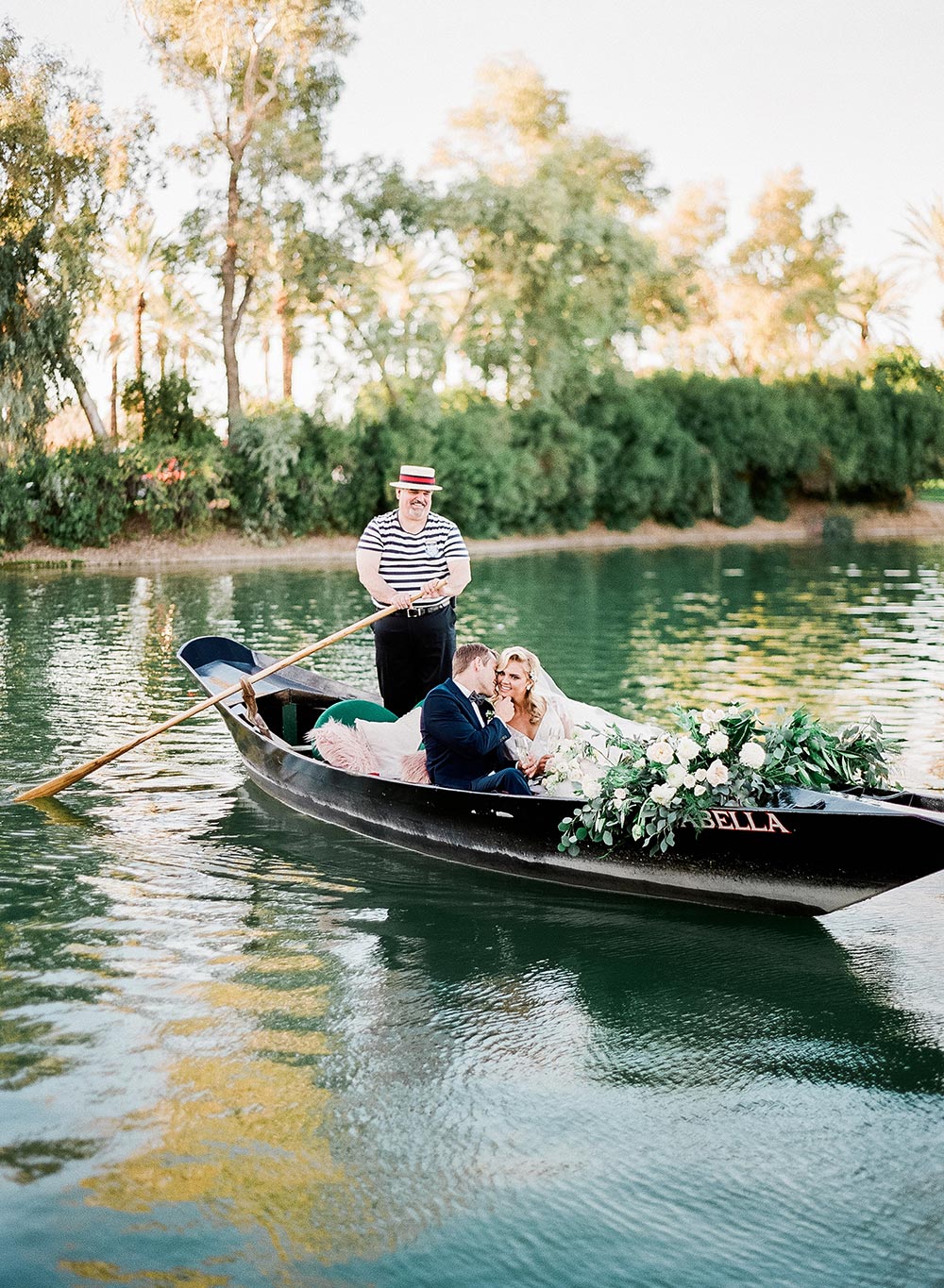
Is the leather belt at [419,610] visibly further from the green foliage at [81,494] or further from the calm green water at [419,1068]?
the green foliage at [81,494]

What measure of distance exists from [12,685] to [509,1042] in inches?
303

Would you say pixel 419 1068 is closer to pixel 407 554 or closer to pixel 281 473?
pixel 407 554

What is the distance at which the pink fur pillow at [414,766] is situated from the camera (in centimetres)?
672

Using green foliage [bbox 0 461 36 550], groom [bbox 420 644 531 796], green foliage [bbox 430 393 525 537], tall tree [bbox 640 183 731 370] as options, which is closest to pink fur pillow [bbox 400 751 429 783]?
groom [bbox 420 644 531 796]

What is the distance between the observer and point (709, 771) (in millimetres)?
5332

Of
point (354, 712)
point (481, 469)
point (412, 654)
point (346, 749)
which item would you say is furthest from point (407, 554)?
point (481, 469)

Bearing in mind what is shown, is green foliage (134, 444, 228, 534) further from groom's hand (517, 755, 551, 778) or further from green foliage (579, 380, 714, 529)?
groom's hand (517, 755, 551, 778)

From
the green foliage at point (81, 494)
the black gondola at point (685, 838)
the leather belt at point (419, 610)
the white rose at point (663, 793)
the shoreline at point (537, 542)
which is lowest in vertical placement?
the black gondola at point (685, 838)

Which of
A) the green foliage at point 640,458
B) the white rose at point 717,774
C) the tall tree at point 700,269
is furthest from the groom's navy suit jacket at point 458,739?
the tall tree at point 700,269

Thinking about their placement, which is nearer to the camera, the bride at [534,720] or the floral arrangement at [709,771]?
the floral arrangement at [709,771]

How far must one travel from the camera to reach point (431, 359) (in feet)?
93.7

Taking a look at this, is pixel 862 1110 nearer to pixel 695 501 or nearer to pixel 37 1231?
pixel 37 1231

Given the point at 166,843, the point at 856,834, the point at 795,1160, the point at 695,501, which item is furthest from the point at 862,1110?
the point at 695,501

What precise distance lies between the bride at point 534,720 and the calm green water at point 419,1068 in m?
0.65
